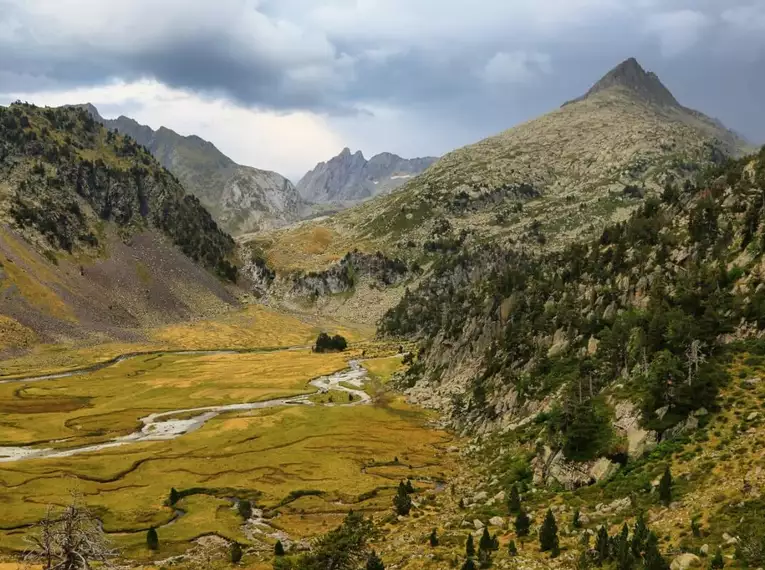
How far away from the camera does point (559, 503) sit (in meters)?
44.2

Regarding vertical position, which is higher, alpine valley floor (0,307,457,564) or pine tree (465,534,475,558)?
pine tree (465,534,475,558)

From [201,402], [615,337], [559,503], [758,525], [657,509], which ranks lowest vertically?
[201,402]

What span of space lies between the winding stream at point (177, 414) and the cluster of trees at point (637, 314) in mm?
37841

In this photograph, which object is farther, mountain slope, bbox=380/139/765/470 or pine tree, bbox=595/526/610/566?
mountain slope, bbox=380/139/765/470

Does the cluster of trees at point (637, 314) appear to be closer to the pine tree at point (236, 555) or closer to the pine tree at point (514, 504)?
the pine tree at point (514, 504)

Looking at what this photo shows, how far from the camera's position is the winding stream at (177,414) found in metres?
81.1

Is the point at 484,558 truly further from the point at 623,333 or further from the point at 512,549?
the point at 623,333

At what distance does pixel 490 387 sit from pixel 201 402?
6418 centimetres

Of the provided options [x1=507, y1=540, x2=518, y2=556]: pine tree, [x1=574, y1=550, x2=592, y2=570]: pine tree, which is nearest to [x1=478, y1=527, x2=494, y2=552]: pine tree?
[x1=507, y1=540, x2=518, y2=556]: pine tree

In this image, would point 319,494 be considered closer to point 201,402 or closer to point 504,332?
point 504,332

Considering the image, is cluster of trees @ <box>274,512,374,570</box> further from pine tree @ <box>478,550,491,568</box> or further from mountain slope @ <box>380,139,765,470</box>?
mountain slope @ <box>380,139,765,470</box>

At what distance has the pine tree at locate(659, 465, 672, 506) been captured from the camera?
1441 inches

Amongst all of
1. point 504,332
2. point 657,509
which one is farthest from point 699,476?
point 504,332

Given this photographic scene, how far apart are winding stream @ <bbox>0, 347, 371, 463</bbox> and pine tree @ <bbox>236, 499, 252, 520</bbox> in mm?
36843
